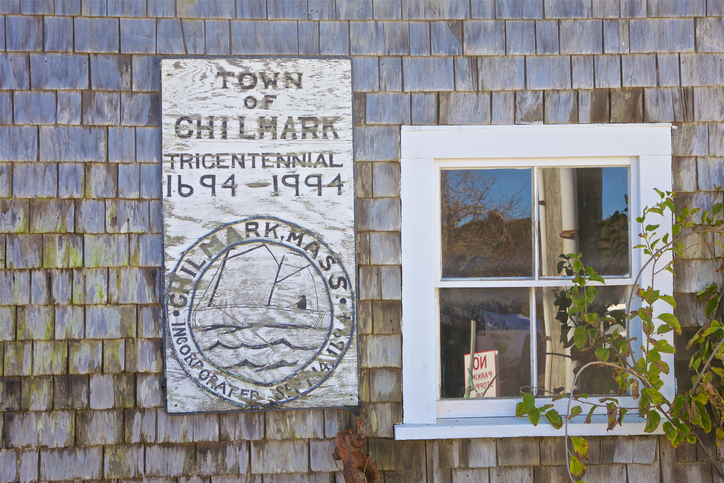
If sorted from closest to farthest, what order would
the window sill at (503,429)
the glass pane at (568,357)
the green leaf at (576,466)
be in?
the green leaf at (576,466) → the window sill at (503,429) → the glass pane at (568,357)

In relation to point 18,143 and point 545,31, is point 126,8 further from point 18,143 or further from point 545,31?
point 545,31

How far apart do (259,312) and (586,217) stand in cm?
160

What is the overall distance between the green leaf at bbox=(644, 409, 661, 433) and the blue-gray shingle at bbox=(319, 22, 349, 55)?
2096mm

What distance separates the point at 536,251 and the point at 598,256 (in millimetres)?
305

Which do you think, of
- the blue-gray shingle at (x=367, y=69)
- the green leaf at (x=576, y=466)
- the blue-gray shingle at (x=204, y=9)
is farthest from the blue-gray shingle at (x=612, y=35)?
the green leaf at (x=576, y=466)

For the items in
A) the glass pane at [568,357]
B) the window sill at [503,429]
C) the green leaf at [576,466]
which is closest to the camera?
the green leaf at [576,466]

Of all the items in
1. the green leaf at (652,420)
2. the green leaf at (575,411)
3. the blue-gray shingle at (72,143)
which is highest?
the blue-gray shingle at (72,143)

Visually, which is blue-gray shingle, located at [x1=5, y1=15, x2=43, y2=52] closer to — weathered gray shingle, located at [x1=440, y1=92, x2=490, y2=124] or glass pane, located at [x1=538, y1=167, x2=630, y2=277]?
weathered gray shingle, located at [x1=440, y1=92, x2=490, y2=124]

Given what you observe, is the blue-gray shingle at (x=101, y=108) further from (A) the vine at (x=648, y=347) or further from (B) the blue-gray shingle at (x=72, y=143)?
(A) the vine at (x=648, y=347)

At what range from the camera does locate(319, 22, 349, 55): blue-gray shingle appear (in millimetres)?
2342

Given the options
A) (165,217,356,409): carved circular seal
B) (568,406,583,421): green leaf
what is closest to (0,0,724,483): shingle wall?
(165,217,356,409): carved circular seal

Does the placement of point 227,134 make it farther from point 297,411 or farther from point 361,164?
point 297,411

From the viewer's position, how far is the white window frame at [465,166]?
7.58ft

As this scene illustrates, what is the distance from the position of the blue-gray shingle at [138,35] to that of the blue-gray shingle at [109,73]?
6 cm
